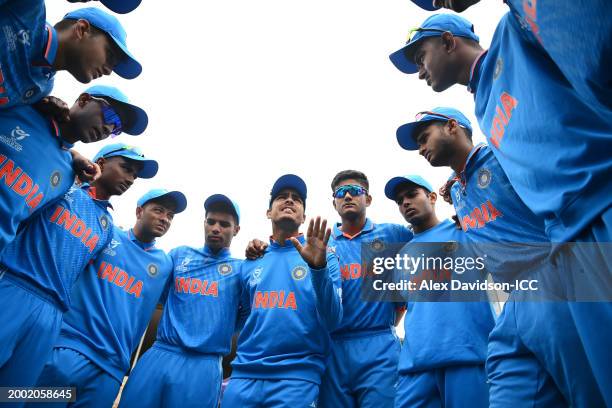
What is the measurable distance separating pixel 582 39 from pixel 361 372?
145 inches

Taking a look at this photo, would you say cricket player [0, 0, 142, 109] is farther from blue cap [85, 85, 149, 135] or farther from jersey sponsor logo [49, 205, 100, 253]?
jersey sponsor logo [49, 205, 100, 253]

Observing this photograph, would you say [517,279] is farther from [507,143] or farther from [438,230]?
[438,230]

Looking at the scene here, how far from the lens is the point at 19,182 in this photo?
10.8 feet

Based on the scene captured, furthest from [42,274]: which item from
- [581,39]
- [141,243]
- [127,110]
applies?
[581,39]

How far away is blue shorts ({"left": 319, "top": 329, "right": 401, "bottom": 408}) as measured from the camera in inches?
160

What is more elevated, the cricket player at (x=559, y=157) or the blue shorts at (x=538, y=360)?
the cricket player at (x=559, y=157)

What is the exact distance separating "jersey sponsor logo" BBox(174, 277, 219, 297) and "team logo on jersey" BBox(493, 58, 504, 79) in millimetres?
4202

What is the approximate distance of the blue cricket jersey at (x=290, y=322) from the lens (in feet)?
13.2

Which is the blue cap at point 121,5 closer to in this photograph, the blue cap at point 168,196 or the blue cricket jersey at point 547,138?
the blue cap at point 168,196

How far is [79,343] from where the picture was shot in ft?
13.9

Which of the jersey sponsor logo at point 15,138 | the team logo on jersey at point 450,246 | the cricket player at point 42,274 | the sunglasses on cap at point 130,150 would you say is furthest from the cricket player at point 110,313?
the team logo on jersey at point 450,246

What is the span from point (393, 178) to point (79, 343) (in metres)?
4.00

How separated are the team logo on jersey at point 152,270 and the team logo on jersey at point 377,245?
2.75m

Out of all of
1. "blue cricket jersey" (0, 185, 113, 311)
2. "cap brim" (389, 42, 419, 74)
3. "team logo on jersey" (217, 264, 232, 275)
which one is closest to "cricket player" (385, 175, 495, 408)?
"cap brim" (389, 42, 419, 74)
